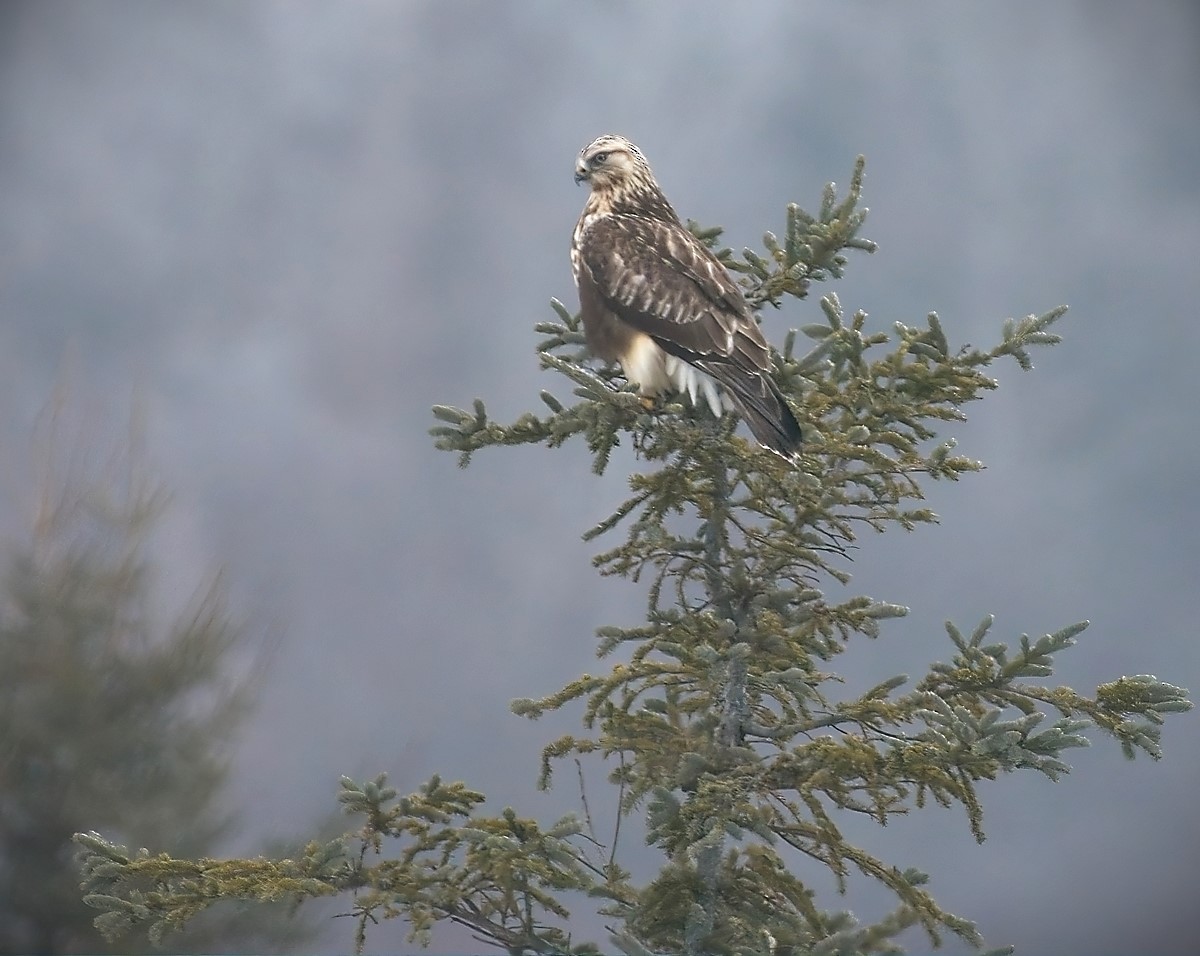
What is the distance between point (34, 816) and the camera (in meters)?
9.68

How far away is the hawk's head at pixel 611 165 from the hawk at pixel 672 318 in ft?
0.92

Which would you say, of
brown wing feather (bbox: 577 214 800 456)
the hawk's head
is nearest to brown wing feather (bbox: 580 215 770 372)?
brown wing feather (bbox: 577 214 800 456)

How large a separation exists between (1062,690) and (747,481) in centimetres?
164

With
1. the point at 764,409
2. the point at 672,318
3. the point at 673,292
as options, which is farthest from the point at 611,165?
the point at 764,409

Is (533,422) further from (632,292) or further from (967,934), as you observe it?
(967,934)

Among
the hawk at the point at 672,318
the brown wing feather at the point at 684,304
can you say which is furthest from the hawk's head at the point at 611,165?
the brown wing feather at the point at 684,304

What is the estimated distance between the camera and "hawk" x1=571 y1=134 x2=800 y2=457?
224 inches

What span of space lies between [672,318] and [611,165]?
1.58 m

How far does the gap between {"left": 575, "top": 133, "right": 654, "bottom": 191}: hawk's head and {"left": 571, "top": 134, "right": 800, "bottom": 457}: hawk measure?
28 centimetres

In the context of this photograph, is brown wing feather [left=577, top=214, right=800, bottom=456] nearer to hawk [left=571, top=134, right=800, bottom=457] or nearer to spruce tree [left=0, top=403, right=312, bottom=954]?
hawk [left=571, top=134, right=800, bottom=457]

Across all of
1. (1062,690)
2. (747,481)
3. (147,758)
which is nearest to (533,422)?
(747,481)

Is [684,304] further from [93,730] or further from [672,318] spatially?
[93,730]

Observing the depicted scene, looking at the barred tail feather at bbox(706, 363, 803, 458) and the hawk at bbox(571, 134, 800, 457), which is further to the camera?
the hawk at bbox(571, 134, 800, 457)

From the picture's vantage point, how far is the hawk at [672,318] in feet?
18.7
